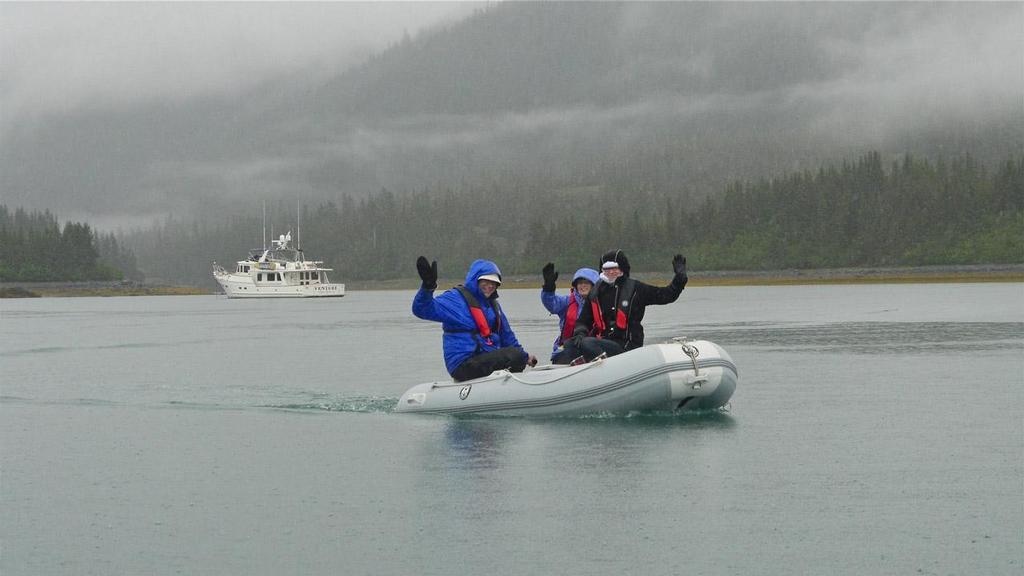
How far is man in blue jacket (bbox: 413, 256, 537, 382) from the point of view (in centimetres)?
2212

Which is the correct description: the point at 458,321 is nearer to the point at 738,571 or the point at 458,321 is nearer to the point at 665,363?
the point at 665,363

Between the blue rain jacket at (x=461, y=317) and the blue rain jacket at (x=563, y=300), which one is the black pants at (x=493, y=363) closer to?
the blue rain jacket at (x=461, y=317)

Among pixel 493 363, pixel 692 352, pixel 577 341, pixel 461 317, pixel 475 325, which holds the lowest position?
pixel 493 363

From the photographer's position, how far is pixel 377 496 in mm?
15219

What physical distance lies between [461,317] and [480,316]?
37 centimetres

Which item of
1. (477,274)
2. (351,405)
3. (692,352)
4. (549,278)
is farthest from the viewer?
(351,405)

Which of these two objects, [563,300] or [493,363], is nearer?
[493,363]

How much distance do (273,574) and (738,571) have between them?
14.6 ft

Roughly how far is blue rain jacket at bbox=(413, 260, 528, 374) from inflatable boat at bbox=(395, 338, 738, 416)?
1.98 ft

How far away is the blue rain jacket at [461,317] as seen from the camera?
22.0 metres

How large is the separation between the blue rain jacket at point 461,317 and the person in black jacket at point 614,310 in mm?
1341

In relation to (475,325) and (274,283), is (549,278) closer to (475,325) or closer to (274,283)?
(475,325)

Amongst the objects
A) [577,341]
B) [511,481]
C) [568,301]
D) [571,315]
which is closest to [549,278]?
[568,301]

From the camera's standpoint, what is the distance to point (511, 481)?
16.1 metres
